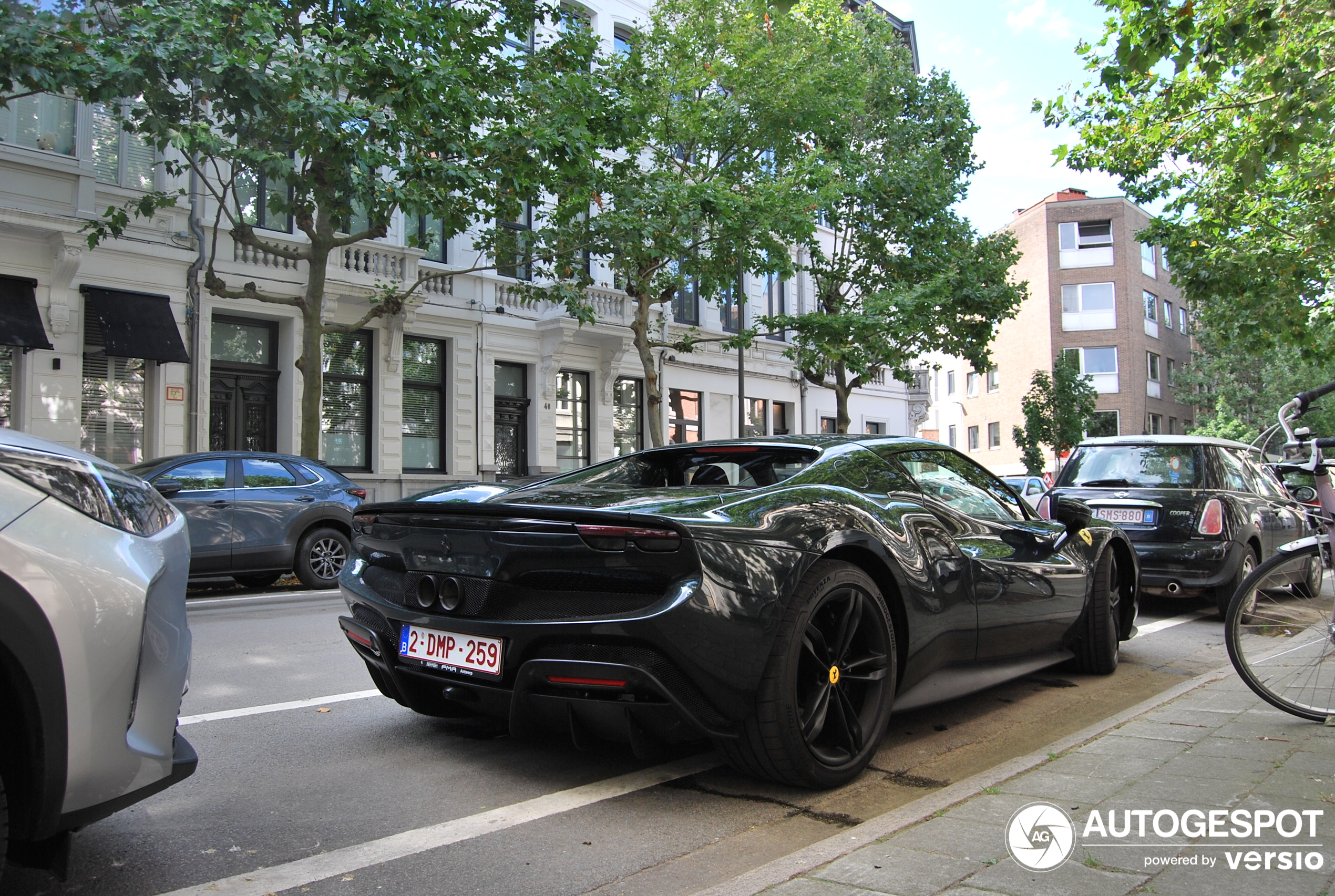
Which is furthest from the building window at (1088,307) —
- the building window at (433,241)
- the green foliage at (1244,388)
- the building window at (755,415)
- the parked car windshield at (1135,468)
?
the parked car windshield at (1135,468)

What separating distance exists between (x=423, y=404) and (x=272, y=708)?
16223 millimetres

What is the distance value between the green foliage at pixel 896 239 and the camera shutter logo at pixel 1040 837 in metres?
19.9

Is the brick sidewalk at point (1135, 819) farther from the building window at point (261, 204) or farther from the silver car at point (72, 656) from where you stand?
the building window at point (261, 204)

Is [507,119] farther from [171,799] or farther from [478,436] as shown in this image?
A: [171,799]

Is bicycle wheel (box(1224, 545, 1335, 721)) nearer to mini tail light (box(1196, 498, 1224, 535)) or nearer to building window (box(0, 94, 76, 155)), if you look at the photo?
mini tail light (box(1196, 498, 1224, 535))

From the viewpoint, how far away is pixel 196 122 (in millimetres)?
12148

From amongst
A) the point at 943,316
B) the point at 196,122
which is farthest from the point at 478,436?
the point at 943,316

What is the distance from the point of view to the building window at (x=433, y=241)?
1997 cm

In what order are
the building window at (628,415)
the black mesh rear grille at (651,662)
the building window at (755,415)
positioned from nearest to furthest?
the black mesh rear grille at (651,662) → the building window at (628,415) → the building window at (755,415)

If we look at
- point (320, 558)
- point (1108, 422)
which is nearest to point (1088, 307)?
point (1108, 422)

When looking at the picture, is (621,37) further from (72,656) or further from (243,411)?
(72,656)

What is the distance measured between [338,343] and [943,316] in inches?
568

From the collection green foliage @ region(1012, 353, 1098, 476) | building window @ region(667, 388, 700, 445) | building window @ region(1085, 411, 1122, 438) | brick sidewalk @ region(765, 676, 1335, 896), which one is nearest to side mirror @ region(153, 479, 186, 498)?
brick sidewalk @ region(765, 676, 1335, 896)

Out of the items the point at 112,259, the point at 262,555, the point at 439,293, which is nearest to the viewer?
the point at 262,555
